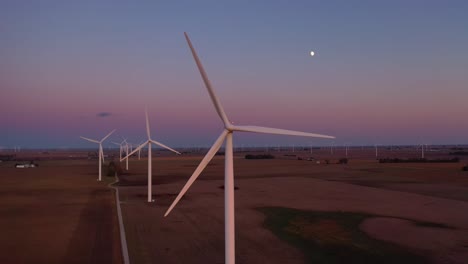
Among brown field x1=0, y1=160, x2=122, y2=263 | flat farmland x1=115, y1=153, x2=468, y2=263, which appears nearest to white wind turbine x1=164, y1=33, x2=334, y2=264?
flat farmland x1=115, y1=153, x2=468, y2=263

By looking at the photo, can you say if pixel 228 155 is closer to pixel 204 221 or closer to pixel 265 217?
pixel 204 221

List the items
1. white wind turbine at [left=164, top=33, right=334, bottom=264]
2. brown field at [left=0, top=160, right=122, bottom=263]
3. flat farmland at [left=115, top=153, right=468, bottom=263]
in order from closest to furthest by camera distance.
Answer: white wind turbine at [left=164, top=33, right=334, bottom=264]
brown field at [left=0, top=160, right=122, bottom=263]
flat farmland at [left=115, top=153, right=468, bottom=263]

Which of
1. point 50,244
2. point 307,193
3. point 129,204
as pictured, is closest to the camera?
point 50,244

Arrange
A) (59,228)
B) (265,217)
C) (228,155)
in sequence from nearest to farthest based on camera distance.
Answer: (228,155)
(59,228)
(265,217)

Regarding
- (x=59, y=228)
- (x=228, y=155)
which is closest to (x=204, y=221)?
(x=59, y=228)

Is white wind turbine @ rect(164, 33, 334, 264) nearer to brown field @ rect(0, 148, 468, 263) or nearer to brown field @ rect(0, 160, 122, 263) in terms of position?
brown field @ rect(0, 148, 468, 263)

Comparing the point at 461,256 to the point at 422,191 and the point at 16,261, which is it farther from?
the point at 422,191

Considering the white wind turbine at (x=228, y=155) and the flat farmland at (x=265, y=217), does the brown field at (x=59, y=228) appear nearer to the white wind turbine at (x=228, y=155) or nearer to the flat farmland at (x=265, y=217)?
the flat farmland at (x=265, y=217)

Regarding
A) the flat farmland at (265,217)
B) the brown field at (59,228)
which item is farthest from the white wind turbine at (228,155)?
the brown field at (59,228)

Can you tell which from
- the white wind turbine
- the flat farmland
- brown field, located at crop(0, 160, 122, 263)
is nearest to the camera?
the white wind turbine

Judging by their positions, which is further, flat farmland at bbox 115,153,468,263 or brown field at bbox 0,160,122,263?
flat farmland at bbox 115,153,468,263

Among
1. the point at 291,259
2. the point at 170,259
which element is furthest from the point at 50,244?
the point at 291,259

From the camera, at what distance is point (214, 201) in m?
41.2

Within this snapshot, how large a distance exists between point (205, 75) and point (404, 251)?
13.4 metres
